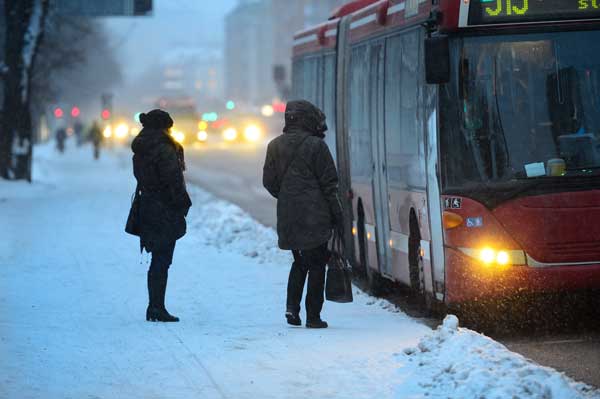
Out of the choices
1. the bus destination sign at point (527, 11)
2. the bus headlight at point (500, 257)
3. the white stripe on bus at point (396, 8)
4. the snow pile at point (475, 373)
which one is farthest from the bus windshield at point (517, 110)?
the snow pile at point (475, 373)

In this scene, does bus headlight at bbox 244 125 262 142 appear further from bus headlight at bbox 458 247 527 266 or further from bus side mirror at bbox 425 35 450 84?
bus headlight at bbox 458 247 527 266

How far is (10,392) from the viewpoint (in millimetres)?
8281

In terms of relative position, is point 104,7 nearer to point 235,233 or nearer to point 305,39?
point 235,233

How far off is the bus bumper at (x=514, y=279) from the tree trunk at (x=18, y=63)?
24954 mm

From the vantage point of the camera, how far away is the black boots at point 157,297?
450 inches

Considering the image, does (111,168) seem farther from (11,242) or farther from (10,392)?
(10,392)

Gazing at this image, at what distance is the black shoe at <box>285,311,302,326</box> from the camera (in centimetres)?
1100

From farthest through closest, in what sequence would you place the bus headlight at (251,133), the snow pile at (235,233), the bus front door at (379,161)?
the bus headlight at (251,133) < the snow pile at (235,233) < the bus front door at (379,161)

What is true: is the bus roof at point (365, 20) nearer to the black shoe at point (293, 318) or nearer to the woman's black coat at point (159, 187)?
the woman's black coat at point (159, 187)

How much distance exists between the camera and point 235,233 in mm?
20531

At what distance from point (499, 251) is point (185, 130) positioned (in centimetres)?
6191

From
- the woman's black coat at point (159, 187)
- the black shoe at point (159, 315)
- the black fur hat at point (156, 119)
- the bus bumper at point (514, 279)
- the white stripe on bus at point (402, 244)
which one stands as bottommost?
the black shoe at point (159, 315)

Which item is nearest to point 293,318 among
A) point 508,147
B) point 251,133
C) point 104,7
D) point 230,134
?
point 508,147

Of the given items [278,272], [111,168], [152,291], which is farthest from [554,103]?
[111,168]
